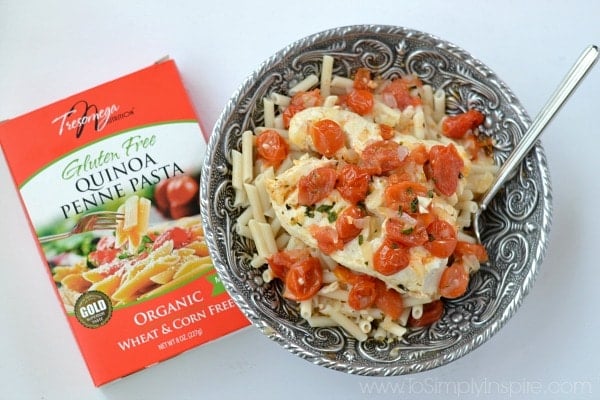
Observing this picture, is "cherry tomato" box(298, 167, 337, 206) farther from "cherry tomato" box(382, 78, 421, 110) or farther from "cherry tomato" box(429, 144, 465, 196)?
"cherry tomato" box(382, 78, 421, 110)

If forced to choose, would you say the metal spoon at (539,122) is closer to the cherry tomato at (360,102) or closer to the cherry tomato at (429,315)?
the cherry tomato at (429,315)

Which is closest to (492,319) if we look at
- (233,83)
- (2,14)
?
(233,83)

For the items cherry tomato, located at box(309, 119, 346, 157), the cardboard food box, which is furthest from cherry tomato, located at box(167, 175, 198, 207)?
cherry tomato, located at box(309, 119, 346, 157)

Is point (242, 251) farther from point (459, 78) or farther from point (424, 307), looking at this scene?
point (459, 78)

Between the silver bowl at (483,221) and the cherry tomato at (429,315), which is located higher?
the silver bowl at (483,221)

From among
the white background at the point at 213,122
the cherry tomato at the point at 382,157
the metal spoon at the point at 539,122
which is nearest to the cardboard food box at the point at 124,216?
the white background at the point at 213,122

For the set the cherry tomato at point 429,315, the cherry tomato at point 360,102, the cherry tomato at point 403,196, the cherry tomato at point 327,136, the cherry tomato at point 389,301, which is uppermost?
the cherry tomato at point 360,102

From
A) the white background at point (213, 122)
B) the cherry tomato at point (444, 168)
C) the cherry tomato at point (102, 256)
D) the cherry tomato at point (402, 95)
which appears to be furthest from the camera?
the white background at point (213, 122)
